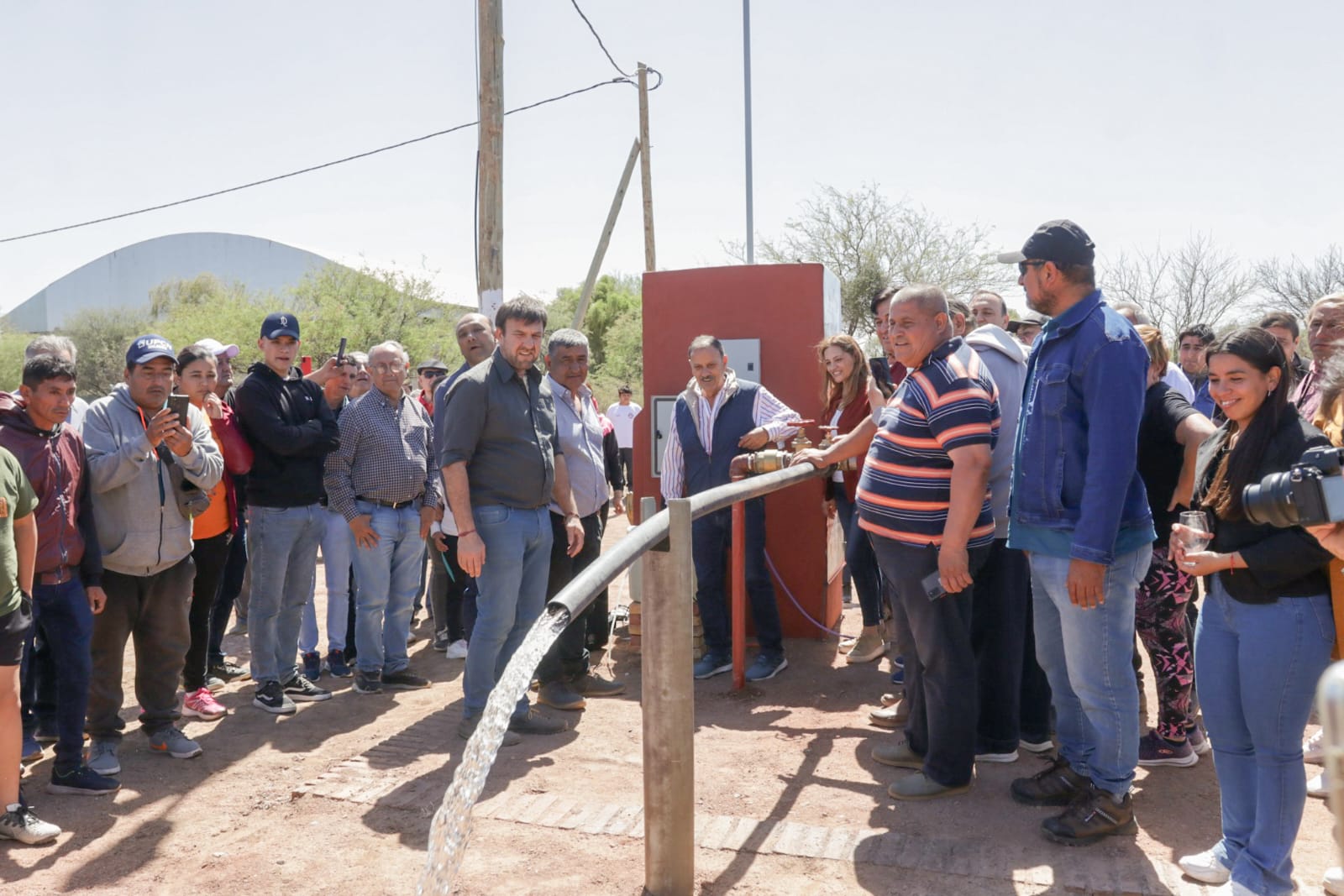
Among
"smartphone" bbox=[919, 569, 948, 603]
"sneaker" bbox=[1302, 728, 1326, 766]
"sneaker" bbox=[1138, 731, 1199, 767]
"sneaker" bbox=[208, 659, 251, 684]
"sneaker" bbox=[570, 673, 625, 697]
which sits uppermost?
"smartphone" bbox=[919, 569, 948, 603]

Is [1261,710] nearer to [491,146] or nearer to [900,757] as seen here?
[900,757]

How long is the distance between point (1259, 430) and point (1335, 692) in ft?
7.91

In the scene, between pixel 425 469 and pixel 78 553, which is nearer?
pixel 78 553

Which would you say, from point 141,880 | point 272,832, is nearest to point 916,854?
point 272,832

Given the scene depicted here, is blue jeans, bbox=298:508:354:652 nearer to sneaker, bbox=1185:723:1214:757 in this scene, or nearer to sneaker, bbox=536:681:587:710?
sneaker, bbox=536:681:587:710

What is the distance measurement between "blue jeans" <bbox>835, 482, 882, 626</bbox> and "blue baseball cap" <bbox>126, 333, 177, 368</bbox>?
3.58 m

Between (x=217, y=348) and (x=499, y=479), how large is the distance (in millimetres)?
2484

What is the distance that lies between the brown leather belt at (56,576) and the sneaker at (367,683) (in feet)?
6.32

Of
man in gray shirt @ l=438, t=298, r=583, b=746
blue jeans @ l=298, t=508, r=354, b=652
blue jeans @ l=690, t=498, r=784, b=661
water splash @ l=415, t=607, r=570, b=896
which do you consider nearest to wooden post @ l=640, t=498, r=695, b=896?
water splash @ l=415, t=607, r=570, b=896

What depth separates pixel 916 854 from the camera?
3473 millimetres

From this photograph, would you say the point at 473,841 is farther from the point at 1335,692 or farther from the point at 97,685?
the point at 1335,692

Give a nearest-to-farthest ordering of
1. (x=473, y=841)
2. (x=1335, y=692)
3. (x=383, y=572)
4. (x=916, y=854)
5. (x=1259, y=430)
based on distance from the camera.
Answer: (x=1335, y=692)
(x=1259, y=430)
(x=916, y=854)
(x=473, y=841)
(x=383, y=572)

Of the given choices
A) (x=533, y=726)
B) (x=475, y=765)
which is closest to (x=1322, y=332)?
(x=533, y=726)

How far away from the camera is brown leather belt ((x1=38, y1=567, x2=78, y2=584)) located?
14.1ft
